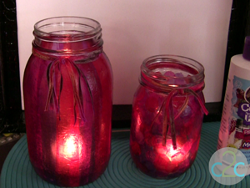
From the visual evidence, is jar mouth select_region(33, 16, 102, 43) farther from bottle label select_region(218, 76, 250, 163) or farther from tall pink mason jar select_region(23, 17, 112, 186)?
bottle label select_region(218, 76, 250, 163)

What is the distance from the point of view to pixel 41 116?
461 millimetres

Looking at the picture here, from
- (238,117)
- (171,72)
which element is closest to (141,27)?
(171,72)

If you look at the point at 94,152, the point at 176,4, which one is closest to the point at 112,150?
the point at 94,152

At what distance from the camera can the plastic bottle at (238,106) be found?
1.62 feet

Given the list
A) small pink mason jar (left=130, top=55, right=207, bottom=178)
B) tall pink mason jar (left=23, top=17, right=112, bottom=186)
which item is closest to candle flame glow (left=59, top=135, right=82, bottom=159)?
tall pink mason jar (left=23, top=17, right=112, bottom=186)

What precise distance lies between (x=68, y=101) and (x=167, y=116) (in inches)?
6.2

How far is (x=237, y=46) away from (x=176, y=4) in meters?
0.18

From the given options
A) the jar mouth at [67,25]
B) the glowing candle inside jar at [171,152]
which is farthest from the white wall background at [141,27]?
the glowing candle inside jar at [171,152]

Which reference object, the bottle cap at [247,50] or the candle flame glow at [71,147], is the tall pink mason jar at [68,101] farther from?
the bottle cap at [247,50]

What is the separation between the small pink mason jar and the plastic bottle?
0.06m

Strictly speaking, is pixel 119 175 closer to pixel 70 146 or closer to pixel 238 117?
pixel 70 146

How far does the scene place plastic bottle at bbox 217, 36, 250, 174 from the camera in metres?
0.49

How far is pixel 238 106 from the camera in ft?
1.68

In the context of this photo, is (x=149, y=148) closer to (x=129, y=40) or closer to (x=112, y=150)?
(x=112, y=150)
